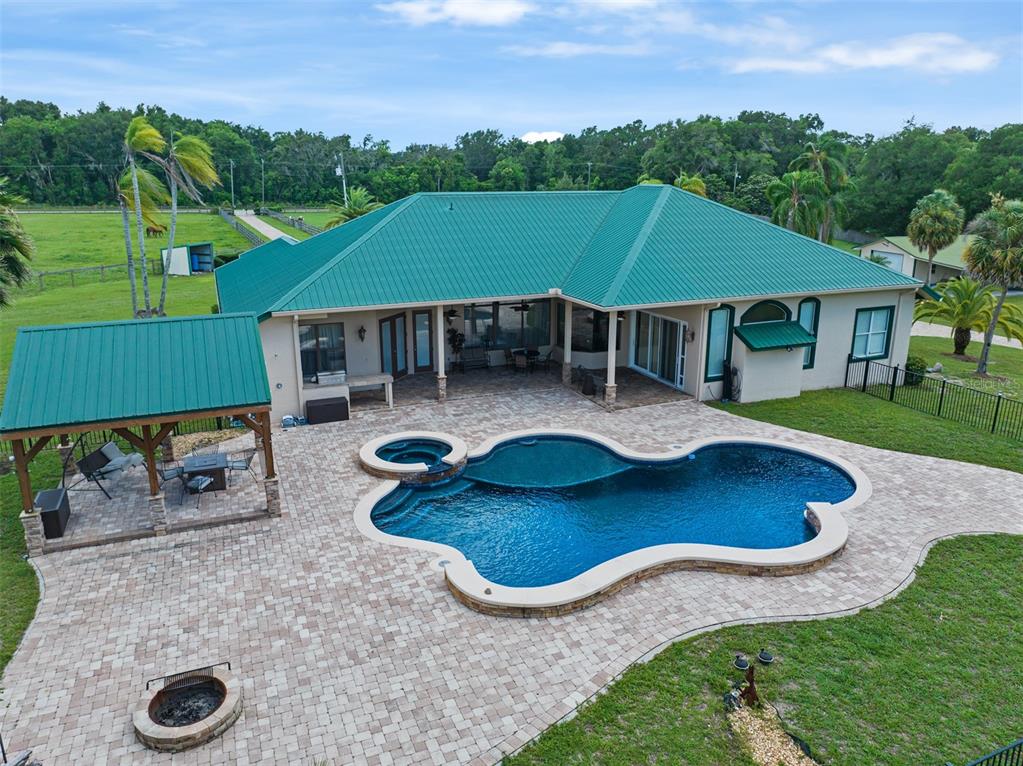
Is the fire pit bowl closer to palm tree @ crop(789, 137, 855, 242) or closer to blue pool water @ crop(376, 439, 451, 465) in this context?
blue pool water @ crop(376, 439, 451, 465)

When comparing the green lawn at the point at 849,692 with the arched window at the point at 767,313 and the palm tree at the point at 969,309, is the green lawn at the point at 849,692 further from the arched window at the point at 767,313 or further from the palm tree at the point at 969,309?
the palm tree at the point at 969,309

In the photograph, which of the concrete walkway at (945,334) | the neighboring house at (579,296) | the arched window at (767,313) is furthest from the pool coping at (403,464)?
the concrete walkway at (945,334)

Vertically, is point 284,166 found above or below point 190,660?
above

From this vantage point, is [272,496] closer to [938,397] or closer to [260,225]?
[938,397]

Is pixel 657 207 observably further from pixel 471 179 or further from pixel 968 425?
pixel 471 179

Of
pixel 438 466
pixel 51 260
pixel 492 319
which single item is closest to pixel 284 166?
pixel 51 260

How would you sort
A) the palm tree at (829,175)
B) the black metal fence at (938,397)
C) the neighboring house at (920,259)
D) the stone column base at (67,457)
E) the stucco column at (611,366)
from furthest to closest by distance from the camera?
the neighboring house at (920,259) → the palm tree at (829,175) → the stucco column at (611,366) → the black metal fence at (938,397) → the stone column base at (67,457)
